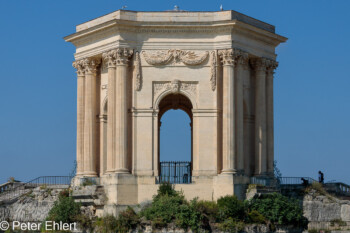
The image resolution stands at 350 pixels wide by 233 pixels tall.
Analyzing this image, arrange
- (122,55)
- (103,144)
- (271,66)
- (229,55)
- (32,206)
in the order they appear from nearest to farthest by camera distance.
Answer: (229,55)
(122,55)
(103,144)
(271,66)
(32,206)

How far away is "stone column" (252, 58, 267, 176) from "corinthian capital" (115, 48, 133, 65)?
8.95 m

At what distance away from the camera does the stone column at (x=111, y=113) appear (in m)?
68.6

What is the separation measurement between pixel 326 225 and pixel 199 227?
1223cm

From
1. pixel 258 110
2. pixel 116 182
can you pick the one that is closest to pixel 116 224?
pixel 116 182

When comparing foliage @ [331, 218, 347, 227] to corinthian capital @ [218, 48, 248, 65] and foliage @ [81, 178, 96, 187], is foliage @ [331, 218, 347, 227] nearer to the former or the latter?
corinthian capital @ [218, 48, 248, 65]

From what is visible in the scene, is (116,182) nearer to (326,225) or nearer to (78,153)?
(78,153)

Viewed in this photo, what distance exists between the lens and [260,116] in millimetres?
71875

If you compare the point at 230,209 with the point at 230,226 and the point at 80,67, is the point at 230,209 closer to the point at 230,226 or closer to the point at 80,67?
the point at 230,226

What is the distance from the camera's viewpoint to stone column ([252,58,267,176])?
71.6m

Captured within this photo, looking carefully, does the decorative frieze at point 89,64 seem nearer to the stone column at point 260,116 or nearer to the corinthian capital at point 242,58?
the corinthian capital at point 242,58

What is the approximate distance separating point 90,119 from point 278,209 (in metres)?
14.1

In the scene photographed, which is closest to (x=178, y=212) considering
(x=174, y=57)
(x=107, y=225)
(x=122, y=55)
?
(x=107, y=225)

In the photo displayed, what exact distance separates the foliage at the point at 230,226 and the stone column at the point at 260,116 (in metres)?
6.97

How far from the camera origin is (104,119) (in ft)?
236
